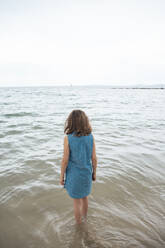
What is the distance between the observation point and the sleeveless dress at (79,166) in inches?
94.5

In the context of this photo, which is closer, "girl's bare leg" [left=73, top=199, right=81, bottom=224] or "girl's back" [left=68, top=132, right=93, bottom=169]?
"girl's back" [left=68, top=132, right=93, bottom=169]

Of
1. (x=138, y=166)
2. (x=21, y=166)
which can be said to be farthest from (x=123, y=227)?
(x=21, y=166)

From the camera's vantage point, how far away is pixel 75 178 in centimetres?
251

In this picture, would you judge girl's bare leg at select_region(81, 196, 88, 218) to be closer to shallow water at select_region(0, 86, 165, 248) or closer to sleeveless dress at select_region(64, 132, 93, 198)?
shallow water at select_region(0, 86, 165, 248)

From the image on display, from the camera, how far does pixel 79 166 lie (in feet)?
8.20

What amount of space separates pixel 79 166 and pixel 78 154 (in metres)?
0.21

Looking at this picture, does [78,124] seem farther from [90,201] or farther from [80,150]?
[90,201]

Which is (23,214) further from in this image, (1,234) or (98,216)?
(98,216)

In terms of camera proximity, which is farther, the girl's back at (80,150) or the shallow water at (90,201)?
the shallow water at (90,201)

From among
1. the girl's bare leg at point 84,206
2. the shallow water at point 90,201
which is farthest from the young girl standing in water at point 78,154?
the shallow water at point 90,201

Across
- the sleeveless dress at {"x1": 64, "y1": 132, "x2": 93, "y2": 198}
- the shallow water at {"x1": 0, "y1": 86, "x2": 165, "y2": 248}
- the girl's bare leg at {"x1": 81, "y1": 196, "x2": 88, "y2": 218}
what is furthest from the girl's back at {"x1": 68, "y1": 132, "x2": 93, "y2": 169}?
the shallow water at {"x1": 0, "y1": 86, "x2": 165, "y2": 248}

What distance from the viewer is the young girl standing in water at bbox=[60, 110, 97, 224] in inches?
93.3

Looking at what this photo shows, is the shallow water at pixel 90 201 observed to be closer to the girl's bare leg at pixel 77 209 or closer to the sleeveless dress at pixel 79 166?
the girl's bare leg at pixel 77 209

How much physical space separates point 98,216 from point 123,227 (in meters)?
0.50
